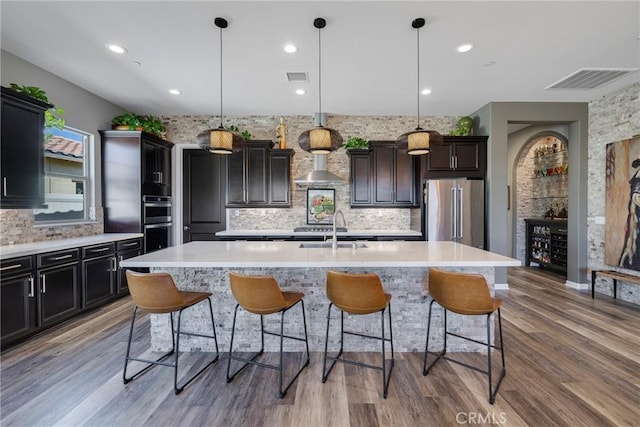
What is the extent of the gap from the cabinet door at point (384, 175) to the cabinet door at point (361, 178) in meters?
0.11

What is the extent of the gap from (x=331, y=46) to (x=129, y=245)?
13.0 ft

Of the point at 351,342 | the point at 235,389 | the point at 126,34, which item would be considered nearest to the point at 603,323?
the point at 351,342

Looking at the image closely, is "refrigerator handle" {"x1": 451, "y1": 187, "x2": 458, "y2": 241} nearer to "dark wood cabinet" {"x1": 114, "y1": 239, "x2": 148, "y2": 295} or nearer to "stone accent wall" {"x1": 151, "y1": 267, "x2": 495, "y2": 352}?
"stone accent wall" {"x1": 151, "y1": 267, "x2": 495, "y2": 352}

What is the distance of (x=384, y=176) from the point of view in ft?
17.1

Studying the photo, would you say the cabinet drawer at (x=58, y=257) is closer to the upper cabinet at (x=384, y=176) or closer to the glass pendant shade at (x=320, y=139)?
the glass pendant shade at (x=320, y=139)

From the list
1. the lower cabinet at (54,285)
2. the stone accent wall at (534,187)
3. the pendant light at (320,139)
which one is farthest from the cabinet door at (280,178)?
the stone accent wall at (534,187)

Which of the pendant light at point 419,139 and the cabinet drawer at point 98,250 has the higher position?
the pendant light at point 419,139

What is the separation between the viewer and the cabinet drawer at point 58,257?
313cm

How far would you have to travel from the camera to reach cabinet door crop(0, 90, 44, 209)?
290 centimetres

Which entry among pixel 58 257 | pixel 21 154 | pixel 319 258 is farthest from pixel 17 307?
pixel 319 258

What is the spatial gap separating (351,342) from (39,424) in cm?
228

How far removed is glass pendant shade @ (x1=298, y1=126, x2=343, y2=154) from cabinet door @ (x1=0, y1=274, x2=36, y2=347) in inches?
123

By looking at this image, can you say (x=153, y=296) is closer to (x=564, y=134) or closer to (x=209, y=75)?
(x=209, y=75)

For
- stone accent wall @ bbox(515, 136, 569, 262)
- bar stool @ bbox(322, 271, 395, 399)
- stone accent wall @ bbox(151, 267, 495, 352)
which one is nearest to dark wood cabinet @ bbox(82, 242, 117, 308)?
stone accent wall @ bbox(151, 267, 495, 352)
